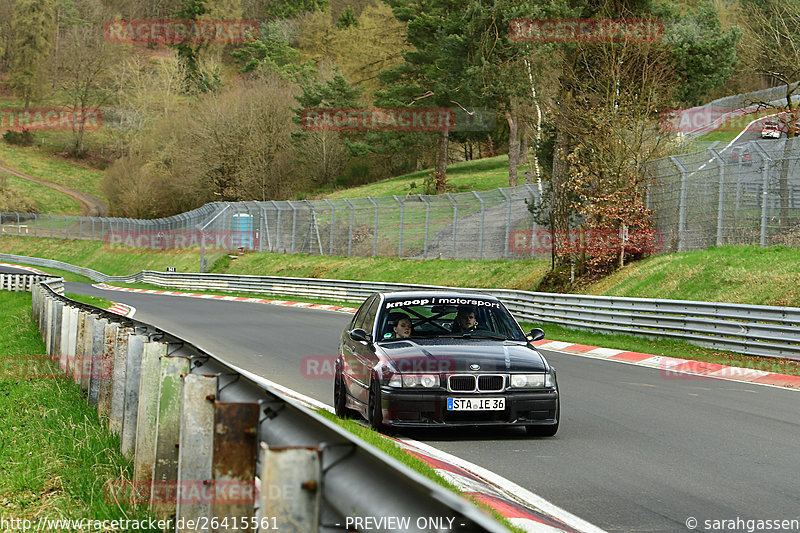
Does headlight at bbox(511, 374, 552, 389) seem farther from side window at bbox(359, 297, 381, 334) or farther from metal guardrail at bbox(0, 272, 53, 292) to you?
metal guardrail at bbox(0, 272, 53, 292)

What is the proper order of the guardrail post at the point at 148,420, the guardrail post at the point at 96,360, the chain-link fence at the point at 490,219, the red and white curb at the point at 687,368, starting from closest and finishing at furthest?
the guardrail post at the point at 148,420 → the guardrail post at the point at 96,360 → the red and white curb at the point at 687,368 → the chain-link fence at the point at 490,219

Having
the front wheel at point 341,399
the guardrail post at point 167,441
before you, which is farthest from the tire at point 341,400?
the guardrail post at point 167,441

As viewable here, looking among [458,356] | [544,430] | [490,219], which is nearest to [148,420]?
[458,356]

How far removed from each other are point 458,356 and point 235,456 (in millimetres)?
5652

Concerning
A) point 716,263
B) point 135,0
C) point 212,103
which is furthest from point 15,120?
point 716,263

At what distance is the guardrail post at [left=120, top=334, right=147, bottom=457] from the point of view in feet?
20.0

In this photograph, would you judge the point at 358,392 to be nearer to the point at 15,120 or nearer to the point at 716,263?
the point at 716,263

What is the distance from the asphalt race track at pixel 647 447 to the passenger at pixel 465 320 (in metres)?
1.11

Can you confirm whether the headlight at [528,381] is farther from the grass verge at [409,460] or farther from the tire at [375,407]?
the grass verge at [409,460]

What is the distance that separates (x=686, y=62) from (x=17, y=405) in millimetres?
29310

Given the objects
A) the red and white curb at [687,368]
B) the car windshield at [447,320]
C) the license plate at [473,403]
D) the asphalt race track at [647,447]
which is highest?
the car windshield at [447,320]

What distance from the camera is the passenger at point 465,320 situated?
10.4 m

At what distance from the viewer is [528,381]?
29.8 ft

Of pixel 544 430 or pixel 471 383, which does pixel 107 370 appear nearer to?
pixel 471 383
